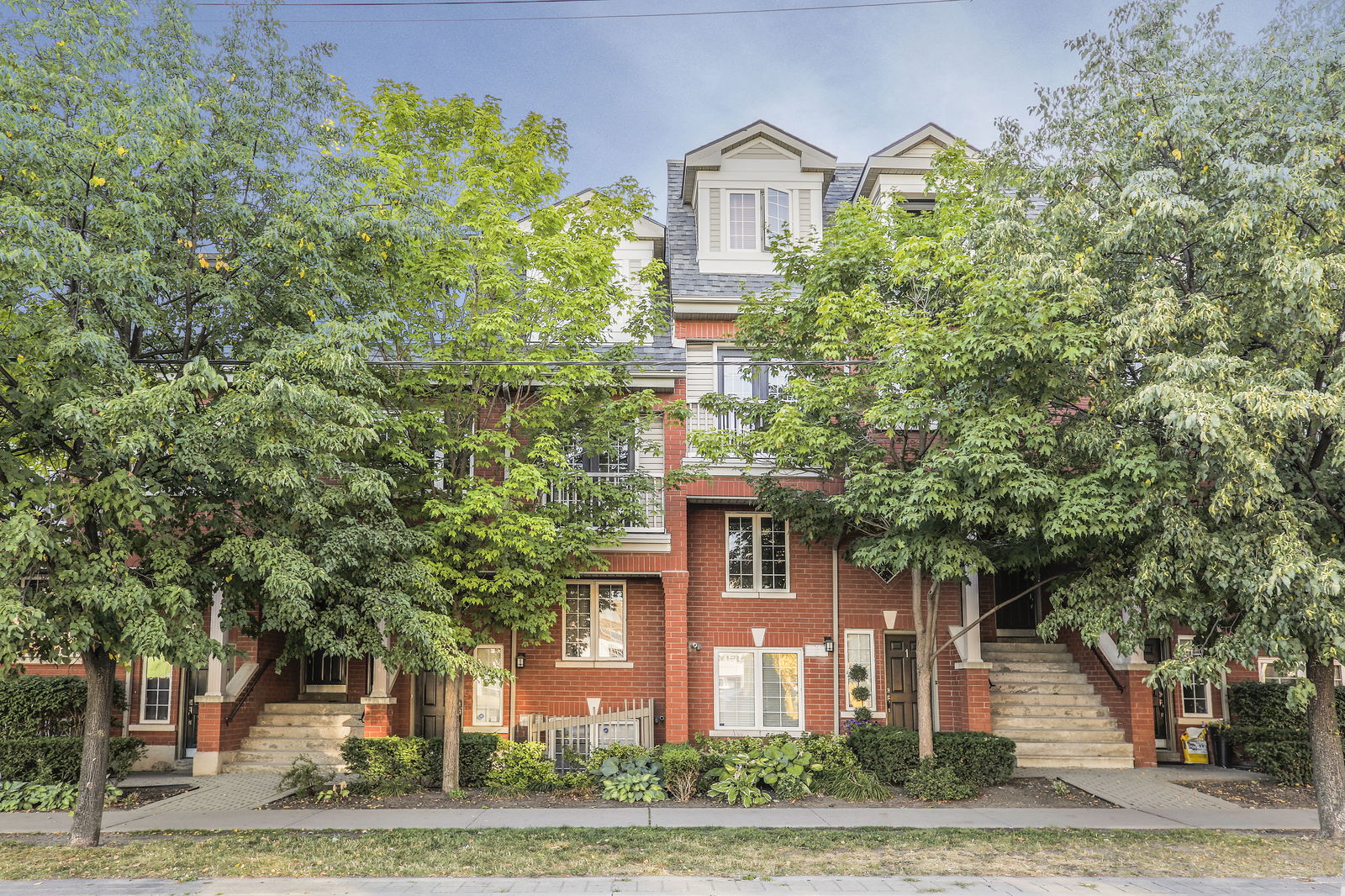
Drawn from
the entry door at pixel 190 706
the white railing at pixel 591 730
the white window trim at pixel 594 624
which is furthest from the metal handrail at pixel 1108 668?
the entry door at pixel 190 706

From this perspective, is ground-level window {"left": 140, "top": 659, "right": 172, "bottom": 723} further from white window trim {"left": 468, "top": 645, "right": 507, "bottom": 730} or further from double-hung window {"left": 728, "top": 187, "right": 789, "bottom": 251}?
double-hung window {"left": 728, "top": 187, "right": 789, "bottom": 251}

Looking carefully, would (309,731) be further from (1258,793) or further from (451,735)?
(1258,793)

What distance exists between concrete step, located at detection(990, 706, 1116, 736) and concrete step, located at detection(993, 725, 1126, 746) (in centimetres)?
8

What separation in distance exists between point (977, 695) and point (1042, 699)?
1809mm

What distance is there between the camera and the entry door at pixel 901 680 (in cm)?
1608

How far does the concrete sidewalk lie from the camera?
1066 centimetres

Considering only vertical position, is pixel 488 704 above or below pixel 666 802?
above

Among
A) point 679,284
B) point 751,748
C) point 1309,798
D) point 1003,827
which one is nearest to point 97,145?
point 679,284

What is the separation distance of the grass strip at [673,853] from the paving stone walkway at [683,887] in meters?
0.22

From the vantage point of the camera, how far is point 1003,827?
10500mm

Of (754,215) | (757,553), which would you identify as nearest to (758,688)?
(757,553)

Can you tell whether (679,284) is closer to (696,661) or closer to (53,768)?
(696,661)

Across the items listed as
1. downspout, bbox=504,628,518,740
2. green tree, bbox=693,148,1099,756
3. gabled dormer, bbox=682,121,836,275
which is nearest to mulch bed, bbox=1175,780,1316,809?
green tree, bbox=693,148,1099,756

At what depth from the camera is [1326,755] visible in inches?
400
